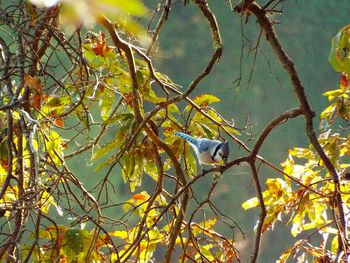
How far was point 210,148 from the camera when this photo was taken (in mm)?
1436

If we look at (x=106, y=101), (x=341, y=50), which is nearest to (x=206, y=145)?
(x=106, y=101)

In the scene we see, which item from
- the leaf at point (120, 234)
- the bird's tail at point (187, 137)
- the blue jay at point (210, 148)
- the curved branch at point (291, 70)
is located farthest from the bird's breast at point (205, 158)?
the curved branch at point (291, 70)

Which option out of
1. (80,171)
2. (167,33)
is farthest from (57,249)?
(167,33)

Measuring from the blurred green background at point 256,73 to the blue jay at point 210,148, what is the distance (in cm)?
129

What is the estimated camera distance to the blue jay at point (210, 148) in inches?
53.3

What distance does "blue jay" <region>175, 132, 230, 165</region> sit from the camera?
1354mm

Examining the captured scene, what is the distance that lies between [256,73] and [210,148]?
5.31 ft

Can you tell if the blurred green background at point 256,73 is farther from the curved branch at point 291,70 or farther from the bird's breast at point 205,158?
Answer: the curved branch at point 291,70

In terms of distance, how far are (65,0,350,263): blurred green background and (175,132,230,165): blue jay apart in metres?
1.29

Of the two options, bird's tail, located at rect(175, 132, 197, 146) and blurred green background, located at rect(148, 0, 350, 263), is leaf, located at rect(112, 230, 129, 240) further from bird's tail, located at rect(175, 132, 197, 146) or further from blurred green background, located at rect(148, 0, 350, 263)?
blurred green background, located at rect(148, 0, 350, 263)

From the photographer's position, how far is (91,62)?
128 cm

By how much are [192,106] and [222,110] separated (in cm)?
151

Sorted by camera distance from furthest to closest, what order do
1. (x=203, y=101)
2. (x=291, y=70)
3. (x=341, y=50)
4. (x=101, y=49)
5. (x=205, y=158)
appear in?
(x=205, y=158) → (x=203, y=101) → (x=101, y=49) → (x=291, y=70) → (x=341, y=50)

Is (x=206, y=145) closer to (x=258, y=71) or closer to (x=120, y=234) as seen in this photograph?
(x=120, y=234)
